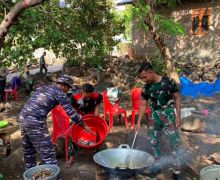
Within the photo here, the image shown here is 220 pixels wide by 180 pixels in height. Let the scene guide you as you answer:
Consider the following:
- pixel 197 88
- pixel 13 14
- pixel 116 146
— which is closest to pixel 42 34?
pixel 116 146

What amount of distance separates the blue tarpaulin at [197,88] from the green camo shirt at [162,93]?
5509 mm

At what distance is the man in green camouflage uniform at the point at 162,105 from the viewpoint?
17.5 ft

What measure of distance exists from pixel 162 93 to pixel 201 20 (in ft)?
42.2

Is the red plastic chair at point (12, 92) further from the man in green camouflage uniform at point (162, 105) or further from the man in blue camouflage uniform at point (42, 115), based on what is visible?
the man in green camouflage uniform at point (162, 105)

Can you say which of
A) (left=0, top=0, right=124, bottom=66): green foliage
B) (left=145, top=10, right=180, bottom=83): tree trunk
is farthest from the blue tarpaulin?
(left=0, top=0, right=124, bottom=66): green foliage

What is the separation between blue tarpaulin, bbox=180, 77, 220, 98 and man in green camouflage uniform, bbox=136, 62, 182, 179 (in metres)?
5.51

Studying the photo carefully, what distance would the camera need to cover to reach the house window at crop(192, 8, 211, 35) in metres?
16.9

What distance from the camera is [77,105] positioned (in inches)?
268

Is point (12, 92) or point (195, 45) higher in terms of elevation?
point (195, 45)

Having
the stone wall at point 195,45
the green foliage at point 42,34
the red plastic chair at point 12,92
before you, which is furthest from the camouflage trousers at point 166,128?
the stone wall at point 195,45

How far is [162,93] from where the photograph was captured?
17.7 ft

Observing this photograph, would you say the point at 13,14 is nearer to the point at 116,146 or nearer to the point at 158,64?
the point at 116,146

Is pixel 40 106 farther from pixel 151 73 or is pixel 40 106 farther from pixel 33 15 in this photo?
pixel 33 15

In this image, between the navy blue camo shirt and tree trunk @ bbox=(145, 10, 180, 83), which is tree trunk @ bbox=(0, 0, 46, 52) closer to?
the navy blue camo shirt
